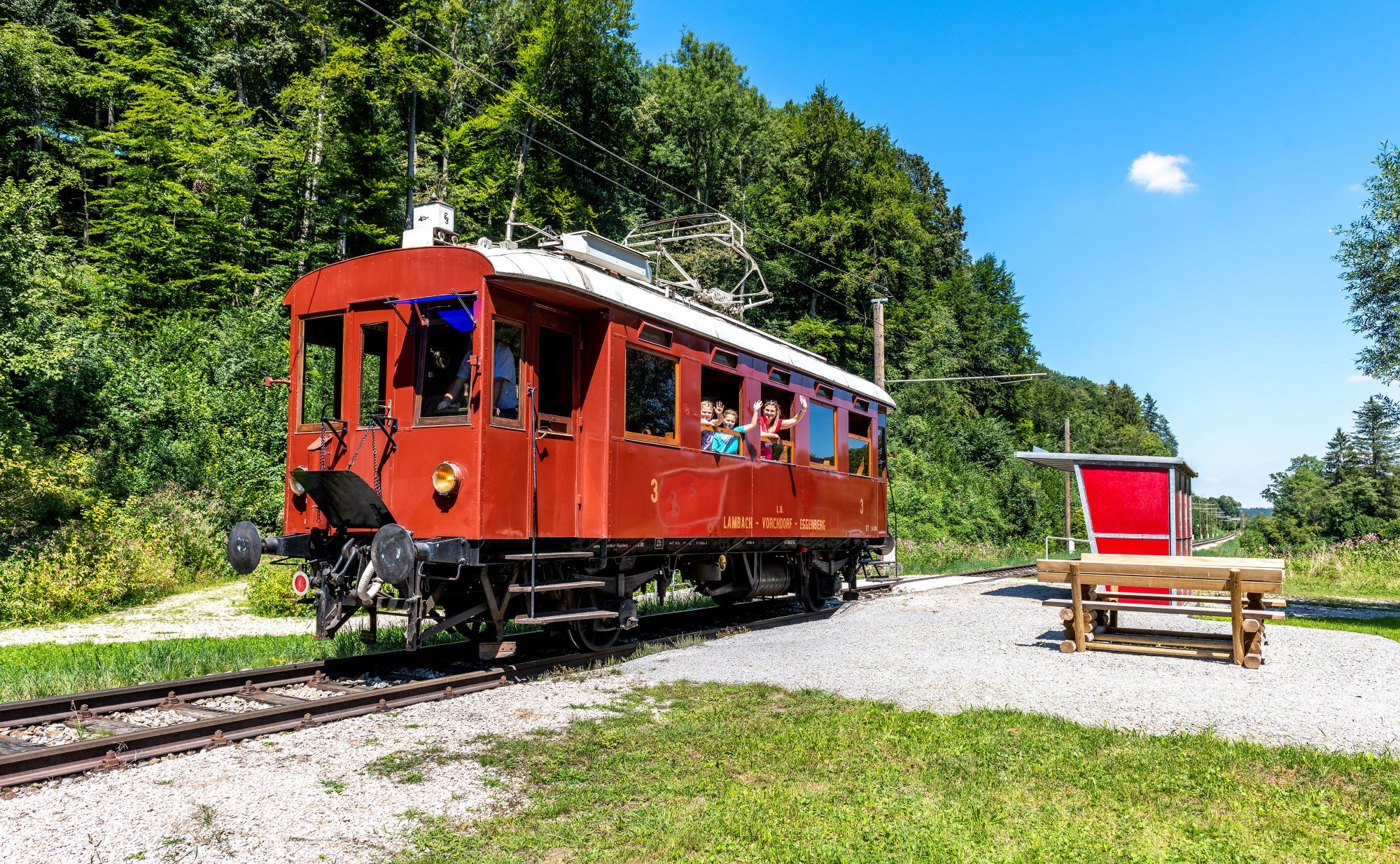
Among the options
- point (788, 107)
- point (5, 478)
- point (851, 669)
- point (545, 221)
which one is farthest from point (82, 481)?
point (788, 107)

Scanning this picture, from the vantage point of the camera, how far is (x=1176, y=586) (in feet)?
30.3

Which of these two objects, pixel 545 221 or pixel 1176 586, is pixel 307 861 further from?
pixel 545 221

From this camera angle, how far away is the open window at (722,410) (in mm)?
10445

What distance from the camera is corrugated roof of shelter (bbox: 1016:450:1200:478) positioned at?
48.1 feet

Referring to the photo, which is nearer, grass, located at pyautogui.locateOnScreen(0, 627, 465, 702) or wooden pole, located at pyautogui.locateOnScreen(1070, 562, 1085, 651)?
grass, located at pyautogui.locateOnScreen(0, 627, 465, 702)

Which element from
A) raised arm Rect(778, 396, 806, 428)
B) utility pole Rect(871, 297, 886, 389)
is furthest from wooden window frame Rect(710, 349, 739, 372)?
utility pole Rect(871, 297, 886, 389)

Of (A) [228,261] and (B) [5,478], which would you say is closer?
(B) [5,478]

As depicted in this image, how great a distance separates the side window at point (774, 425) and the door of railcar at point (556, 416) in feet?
10.4

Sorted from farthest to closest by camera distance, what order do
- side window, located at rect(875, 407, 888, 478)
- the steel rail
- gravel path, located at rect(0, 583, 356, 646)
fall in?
1. side window, located at rect(875, 407, 888, 478)
2. gravel path, located at rect(0, 583, 356, 646)
3. the steel rail

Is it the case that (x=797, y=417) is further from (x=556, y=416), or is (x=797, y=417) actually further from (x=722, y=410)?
(x=556, y=416)

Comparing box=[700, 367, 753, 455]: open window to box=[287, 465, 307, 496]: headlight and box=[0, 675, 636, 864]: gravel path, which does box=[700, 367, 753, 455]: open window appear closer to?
box=[287, 465, 307, 496]: headlight

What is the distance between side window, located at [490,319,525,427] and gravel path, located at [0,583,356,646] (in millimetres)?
5377

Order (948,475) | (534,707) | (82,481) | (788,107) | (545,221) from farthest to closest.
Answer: (788,107) < (948,475) < (545,221) < (82,481) < (534,707)

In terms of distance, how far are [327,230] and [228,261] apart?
3.16 metres
